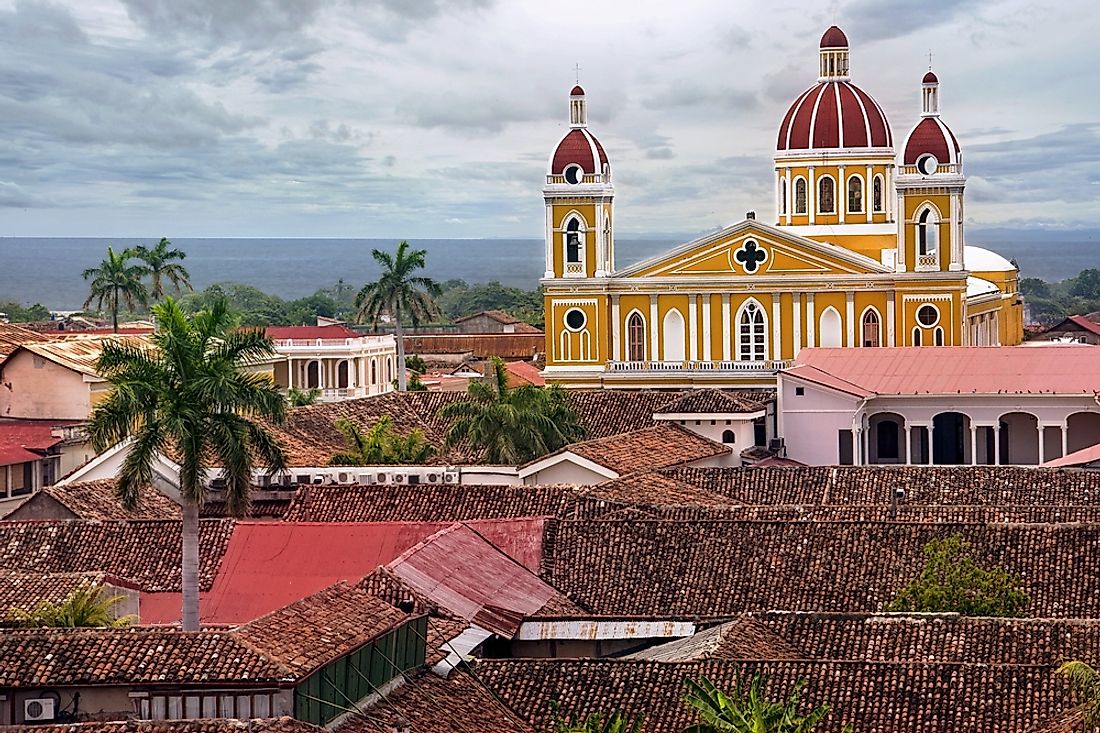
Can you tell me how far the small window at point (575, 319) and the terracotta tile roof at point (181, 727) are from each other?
46783mm

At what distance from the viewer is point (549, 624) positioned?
27.6 m

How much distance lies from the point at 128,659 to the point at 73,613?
4.63 meters

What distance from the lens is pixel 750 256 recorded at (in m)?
63.6

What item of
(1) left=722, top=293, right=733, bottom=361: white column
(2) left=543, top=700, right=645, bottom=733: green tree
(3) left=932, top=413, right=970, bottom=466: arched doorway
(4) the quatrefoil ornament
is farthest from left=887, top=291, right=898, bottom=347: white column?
(2) left=543, top=700, right=645, bottom=733: green tree

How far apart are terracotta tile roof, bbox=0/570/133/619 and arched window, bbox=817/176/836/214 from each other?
43.3m

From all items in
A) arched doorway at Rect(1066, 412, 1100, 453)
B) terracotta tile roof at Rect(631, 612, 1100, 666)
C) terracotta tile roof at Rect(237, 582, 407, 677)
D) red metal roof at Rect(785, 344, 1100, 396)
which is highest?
red metal roof at Rect(785, 344, 1100, 396)

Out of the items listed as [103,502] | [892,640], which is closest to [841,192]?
[103,502]

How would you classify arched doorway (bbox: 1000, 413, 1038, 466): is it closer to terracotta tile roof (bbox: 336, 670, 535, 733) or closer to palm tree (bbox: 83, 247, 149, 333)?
palm tree (bbox: 83, 247, 149, 333)

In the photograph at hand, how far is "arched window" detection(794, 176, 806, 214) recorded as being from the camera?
68.2 meters

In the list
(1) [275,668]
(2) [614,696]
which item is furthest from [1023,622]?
(1) [275,668]

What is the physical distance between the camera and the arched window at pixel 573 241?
216ft

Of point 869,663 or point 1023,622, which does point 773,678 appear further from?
point 1023,622

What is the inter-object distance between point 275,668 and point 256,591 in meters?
11.1

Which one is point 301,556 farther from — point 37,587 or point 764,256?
point 764,256
